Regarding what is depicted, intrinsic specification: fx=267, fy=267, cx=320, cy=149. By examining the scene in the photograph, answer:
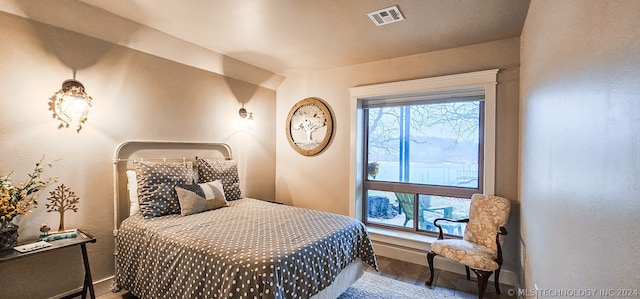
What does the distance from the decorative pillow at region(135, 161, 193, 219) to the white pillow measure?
0.11 metres

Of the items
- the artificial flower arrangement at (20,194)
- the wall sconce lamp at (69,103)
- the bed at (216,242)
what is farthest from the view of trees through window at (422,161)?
the artificial flower arrangement at (20,194)

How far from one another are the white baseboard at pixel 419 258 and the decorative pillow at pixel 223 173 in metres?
1.97

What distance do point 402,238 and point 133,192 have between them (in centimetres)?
301

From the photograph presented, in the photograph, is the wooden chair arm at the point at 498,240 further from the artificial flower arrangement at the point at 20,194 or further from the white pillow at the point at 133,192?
the artificial flower arrangement at the point at 20,194

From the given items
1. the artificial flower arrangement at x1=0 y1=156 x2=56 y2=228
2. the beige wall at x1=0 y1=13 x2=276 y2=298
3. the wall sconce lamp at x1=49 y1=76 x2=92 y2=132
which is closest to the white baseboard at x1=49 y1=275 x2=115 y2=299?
the beige wall at x1=0 y1=13 x2=276 y2=298

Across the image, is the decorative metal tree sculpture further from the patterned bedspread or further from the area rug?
the area rug

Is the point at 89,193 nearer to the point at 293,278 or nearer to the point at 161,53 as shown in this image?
the point at 161,53

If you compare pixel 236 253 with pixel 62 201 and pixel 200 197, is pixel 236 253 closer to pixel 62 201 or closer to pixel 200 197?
pixel 200 197

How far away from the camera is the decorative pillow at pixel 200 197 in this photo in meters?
2.60

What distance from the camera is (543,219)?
5.17 feet

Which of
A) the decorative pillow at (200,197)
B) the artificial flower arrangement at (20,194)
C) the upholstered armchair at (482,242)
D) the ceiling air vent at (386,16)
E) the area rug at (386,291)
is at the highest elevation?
the ceiling air vent at (386,16)

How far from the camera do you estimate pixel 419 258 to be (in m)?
3.23

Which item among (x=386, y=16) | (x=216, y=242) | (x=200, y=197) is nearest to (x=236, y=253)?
(x=216, y=242)

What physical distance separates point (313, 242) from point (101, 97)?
238 cm
